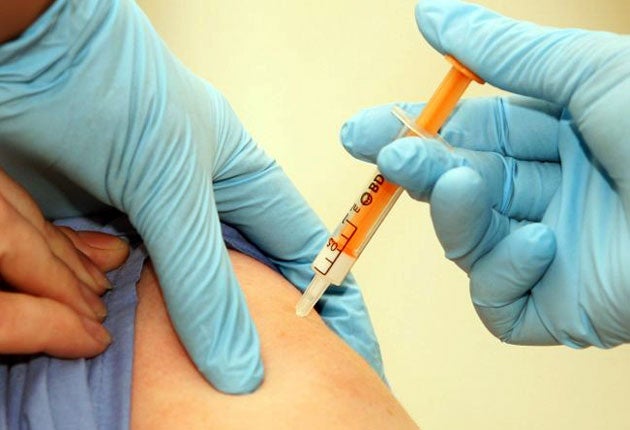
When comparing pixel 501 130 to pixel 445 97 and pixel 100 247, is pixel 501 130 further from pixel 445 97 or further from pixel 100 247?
pixel 100 247

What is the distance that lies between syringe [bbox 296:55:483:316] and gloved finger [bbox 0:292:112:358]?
0.86 ft

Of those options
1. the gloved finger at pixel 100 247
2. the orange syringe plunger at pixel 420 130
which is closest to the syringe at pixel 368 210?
the orange syringe plunger at pixel 420 130

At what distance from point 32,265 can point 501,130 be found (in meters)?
0.55

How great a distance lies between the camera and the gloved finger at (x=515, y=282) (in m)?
0.78

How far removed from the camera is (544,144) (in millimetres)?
889

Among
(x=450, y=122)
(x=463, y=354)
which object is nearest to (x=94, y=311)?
(x=450, y=122)

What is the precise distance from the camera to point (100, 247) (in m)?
0.85

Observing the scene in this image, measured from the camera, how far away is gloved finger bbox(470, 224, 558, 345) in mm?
777

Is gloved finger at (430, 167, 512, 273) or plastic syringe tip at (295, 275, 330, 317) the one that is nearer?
gloved finger at (430, 167, 512, 273)

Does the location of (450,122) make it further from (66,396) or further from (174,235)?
(66,396)

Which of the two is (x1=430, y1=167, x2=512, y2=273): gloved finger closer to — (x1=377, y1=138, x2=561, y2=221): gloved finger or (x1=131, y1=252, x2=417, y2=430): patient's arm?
(x1=377, y1=138, x2=561, y2=221): gloved finger

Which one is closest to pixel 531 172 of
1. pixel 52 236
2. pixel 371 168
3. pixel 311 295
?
pixel 311 295

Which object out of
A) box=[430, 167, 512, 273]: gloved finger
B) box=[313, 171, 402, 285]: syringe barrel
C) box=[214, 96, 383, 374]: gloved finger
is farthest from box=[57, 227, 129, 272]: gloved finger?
box=[430, 167, 512, 273]: gloved finger

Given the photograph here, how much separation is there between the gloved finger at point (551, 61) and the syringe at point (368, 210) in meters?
0.03
